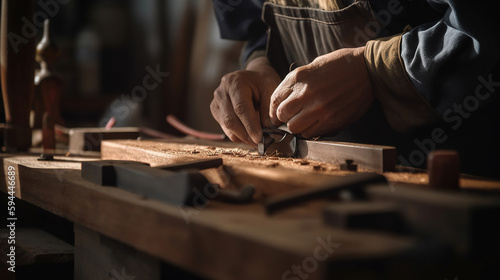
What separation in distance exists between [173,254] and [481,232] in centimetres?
40

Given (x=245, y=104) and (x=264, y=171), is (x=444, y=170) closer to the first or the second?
(x=264, y=171)

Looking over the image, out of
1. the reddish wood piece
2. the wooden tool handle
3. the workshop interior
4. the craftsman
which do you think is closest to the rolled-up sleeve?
the craftsman

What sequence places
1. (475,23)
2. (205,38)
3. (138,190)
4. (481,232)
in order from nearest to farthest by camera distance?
(481,232), (138,190), (475,23), (205,38)

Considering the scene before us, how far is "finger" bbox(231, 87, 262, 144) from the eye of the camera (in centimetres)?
132

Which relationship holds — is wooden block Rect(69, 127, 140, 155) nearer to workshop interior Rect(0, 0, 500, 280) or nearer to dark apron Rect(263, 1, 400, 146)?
workshop interior Rect(0, 0, 500, 280)

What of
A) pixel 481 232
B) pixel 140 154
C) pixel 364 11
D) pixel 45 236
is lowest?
pixel 45 236

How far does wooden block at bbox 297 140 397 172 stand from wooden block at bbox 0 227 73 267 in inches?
25.1

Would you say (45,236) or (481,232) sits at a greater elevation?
(481,232)

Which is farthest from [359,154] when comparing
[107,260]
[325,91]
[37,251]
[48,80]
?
[48,80]

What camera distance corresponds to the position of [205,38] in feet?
11.8

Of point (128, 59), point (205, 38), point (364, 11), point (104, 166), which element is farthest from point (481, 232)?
point (128, 59)

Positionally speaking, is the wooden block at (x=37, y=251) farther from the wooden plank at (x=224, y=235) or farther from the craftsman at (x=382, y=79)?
the craftsman at (x=382, y=79)

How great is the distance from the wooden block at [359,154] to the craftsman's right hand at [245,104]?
21 centimetres

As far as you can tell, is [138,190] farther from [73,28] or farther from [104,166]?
[73,28]
